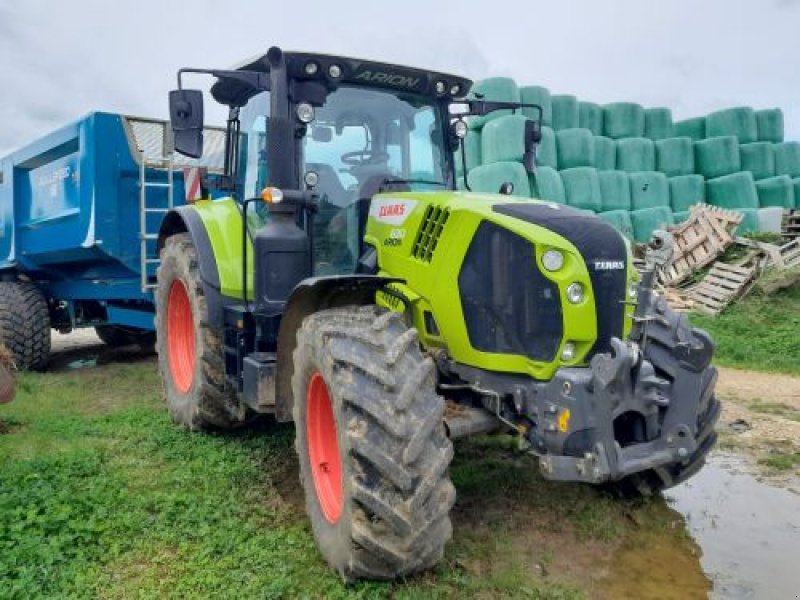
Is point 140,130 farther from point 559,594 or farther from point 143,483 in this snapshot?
point 559,594

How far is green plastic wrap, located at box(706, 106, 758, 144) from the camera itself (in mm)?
16141

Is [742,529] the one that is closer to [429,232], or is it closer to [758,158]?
[429,232]

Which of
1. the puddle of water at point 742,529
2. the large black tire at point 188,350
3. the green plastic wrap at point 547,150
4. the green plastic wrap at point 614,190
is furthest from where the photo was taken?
the green plastic wrap at point 614,190

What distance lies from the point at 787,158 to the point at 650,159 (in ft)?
11.1

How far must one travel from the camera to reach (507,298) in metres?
3.51

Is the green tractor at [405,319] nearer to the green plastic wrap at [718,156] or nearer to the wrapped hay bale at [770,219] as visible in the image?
the wrapped hay bale at [770,219]

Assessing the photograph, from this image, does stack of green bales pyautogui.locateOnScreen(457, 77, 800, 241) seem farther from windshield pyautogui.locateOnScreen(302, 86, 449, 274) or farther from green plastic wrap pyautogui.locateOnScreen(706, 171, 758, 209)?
windshield pyautogui.locateOnScreen(302, 86, 449, 274)

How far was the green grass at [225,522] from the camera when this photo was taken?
3232 millimetres

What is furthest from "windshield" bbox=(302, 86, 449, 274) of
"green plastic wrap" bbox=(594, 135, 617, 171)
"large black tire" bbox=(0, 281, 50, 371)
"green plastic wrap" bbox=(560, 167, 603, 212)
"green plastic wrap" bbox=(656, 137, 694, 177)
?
"green plastic wrap" bbox=(656, 137, 694, 177)

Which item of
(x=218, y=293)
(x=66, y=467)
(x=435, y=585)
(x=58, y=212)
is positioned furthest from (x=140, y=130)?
(x=435, y=585)

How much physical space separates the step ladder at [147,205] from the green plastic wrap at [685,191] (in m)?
11.5

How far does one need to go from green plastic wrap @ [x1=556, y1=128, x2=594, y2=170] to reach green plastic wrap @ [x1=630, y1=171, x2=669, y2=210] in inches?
48.8

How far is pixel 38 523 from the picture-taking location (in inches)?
146

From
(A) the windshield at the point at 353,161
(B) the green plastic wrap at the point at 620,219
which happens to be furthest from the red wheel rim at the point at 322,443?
(B) the green plastic wrap at the point at 620,219
